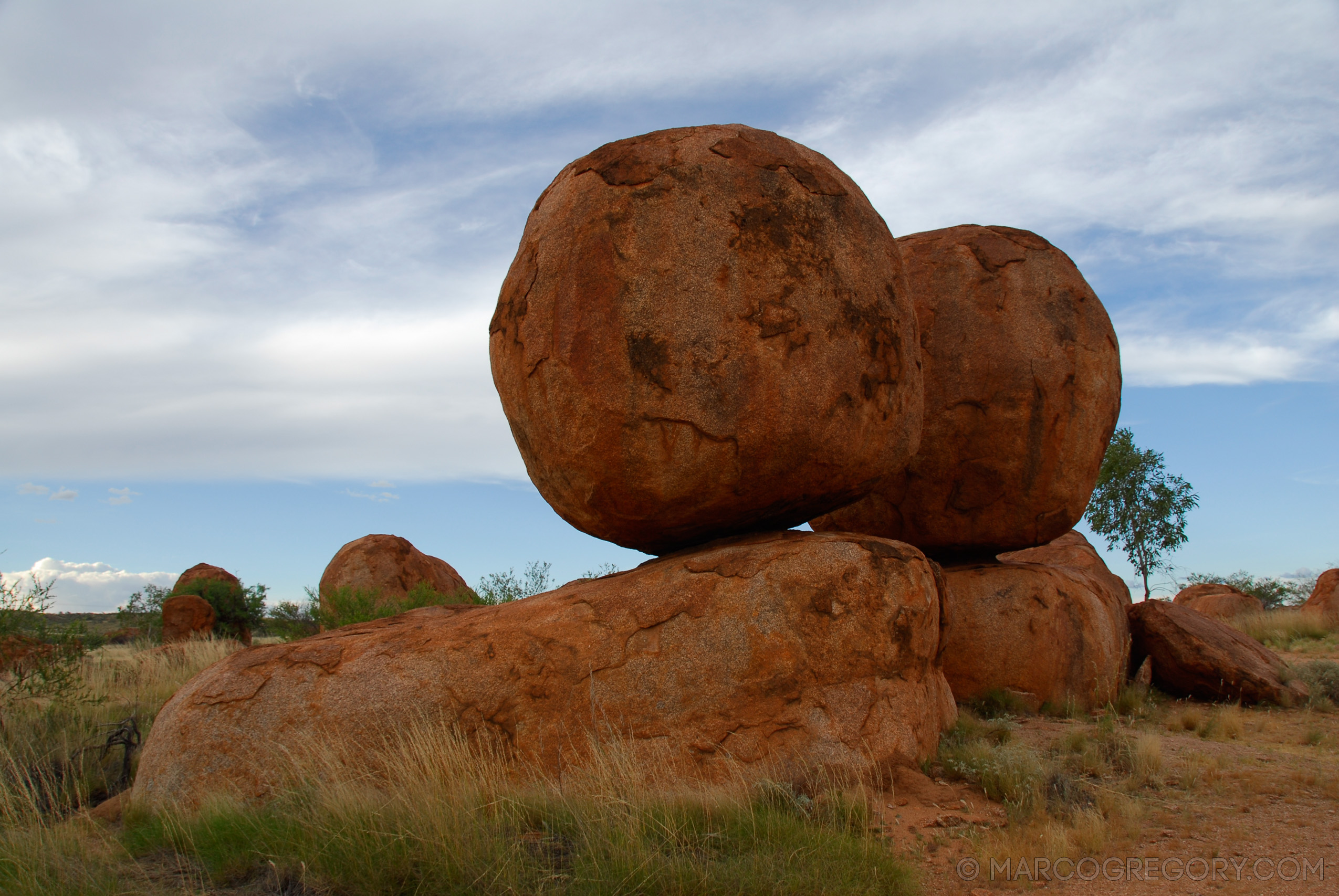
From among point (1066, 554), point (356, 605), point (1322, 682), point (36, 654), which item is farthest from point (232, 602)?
point (1322, 682)

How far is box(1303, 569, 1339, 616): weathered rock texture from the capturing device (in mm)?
17656

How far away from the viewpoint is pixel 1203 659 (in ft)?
29.7

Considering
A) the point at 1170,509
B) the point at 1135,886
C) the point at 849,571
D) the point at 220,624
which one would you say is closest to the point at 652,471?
the point at 849,571

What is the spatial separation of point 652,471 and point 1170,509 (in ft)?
70.0

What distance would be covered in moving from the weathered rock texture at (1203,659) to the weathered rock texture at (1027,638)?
1015 mm

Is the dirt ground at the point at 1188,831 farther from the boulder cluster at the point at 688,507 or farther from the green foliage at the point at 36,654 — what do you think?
the green foliage at the point at 36,654

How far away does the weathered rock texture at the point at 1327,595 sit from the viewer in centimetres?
1766

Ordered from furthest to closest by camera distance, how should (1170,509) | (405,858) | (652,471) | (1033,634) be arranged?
(1170,509) → (1033,634) → (652,471) → (405,858)

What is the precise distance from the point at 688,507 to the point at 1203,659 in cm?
633

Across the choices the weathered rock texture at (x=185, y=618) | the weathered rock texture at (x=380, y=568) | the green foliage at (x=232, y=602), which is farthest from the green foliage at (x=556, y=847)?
the green foliage at (x=232, y=602)

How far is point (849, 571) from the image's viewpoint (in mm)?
5293

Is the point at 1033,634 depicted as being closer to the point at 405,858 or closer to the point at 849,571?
the point at 849,571

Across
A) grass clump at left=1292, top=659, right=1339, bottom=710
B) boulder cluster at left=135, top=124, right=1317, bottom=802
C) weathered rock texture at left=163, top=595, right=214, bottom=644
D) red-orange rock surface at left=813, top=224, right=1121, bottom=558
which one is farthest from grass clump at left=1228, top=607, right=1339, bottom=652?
weathered rock texture at left=163, top=595, right=214, bottom=644

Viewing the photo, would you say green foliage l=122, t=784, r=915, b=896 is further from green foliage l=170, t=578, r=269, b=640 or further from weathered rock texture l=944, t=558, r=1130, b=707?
green foliage l=170, t=578, r=269, b=640
